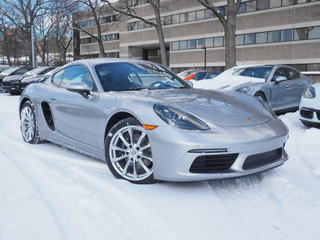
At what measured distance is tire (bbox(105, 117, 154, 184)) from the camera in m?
2.99

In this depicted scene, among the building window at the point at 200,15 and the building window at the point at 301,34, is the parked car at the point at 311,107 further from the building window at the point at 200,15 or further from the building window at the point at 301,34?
the building window at the point at 200,15

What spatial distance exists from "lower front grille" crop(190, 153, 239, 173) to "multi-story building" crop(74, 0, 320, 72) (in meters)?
27.5

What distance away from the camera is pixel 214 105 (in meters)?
3.22

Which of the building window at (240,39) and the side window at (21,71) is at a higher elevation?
the building window at (240,39)

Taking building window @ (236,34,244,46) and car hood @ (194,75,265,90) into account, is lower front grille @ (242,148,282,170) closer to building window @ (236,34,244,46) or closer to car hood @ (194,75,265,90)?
car hood @ (194,75,265,90)

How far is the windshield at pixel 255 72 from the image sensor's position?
8273mm

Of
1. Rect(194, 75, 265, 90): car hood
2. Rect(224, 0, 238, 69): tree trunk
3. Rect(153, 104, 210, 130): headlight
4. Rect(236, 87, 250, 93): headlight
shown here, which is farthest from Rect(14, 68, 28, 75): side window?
Rect(153, 104, 210, 130): headlight

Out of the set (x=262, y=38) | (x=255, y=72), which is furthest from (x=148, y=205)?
(x=262, y=38)

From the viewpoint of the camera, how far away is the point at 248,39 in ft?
104

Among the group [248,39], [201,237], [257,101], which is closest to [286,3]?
[248,39]

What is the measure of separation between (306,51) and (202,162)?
1123 inches

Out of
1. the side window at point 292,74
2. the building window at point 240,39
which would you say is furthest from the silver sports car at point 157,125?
the building window at point 240,39

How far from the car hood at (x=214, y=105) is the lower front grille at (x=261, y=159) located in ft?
1.01

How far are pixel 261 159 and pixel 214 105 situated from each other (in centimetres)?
69
